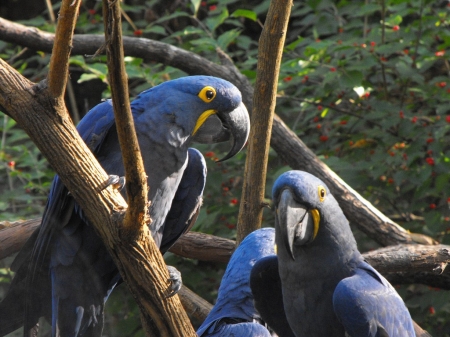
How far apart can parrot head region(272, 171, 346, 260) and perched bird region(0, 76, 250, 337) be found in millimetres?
580

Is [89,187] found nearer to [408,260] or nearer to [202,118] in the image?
[202,118]

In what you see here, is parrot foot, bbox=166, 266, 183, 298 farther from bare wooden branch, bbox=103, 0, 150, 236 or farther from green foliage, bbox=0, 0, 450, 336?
green foliage, bbox=0, 0, 450, 336

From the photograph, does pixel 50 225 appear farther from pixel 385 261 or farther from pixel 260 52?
pixel 385 261

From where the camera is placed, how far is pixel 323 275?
221 cm

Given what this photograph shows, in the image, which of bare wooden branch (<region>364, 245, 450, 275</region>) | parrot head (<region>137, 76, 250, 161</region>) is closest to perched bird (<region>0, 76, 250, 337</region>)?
parrot head (<region>137, 76, 250, 161</region>)

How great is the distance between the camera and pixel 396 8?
12.9 feet

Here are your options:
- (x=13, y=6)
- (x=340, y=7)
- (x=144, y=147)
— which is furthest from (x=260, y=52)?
(x=13, y=6)

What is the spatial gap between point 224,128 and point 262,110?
210 mm

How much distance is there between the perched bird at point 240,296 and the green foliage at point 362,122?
3.17 ft

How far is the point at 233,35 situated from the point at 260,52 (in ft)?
3.57

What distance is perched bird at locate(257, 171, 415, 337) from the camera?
2.08 meters

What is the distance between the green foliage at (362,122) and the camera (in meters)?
3.68

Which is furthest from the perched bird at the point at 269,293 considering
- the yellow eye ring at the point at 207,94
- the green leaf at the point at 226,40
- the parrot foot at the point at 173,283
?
the green leaf at the point at 226,40

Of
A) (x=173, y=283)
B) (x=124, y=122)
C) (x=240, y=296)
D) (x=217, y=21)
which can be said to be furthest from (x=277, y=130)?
(x=124, y=122)
